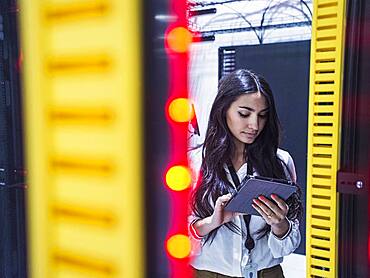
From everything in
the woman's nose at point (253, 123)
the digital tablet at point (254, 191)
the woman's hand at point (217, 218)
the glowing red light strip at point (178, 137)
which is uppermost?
the glowing red light strip at point (178, 137)

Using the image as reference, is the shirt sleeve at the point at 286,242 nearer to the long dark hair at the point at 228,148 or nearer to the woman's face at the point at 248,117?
the long dark hair at the point at 228,148

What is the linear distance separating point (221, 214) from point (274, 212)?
0.24 meters

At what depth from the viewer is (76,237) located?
47 cm

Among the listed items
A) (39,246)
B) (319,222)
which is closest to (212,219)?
(319,222)

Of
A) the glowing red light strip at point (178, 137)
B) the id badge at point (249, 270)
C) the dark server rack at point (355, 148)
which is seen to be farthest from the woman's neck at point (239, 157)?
the glowing red light strip at point (178, 137)

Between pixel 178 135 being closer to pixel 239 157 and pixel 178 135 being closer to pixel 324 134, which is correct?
pixel 324 134

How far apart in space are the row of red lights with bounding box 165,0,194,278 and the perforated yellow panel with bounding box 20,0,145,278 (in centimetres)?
3

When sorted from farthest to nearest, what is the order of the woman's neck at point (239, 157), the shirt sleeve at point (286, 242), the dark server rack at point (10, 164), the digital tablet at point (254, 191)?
the woman's neck at point (239, 157), the shirt sleeve at point (286, 242), the digital tablet at point (254, 191), the dark server rack at point (10, 164)

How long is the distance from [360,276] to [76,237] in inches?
54.4

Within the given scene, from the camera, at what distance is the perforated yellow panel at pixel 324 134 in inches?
63.6

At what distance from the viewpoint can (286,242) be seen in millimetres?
2152

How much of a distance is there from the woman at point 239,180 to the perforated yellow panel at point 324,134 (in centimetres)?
44

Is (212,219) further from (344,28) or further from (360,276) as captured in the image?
(344,28)

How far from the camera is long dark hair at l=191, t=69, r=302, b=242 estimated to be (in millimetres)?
2221
